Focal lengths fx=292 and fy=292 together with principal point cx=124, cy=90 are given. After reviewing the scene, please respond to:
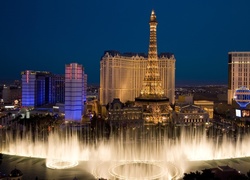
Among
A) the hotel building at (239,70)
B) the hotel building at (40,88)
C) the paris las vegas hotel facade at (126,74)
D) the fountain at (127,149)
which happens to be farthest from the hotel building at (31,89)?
the hotel building at (239,70)

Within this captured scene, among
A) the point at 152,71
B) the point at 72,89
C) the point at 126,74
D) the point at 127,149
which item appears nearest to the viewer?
the point at 127,149

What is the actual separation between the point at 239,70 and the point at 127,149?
119 ft

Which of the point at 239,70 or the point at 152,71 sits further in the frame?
the point at 239,70

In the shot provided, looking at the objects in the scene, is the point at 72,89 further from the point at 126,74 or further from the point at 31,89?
the point at 126,74

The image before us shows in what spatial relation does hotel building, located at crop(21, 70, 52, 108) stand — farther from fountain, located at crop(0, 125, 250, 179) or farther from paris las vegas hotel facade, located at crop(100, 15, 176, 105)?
fountain, located at crop(0, 125, 250, 179)

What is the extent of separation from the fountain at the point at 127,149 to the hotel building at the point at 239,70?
24.0 m

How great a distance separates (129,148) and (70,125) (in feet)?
41.8

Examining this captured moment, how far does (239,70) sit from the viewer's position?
171 ft

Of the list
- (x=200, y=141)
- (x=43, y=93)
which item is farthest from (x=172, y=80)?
(x=200, y=141)

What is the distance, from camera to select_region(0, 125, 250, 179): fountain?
17.9 metres

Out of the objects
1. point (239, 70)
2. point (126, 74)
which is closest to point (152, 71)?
point (126, 74)

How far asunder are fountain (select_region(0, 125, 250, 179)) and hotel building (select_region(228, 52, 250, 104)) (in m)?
24.0

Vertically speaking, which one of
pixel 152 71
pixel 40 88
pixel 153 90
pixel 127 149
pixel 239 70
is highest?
pixel 239 70

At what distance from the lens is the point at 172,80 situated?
185ft
